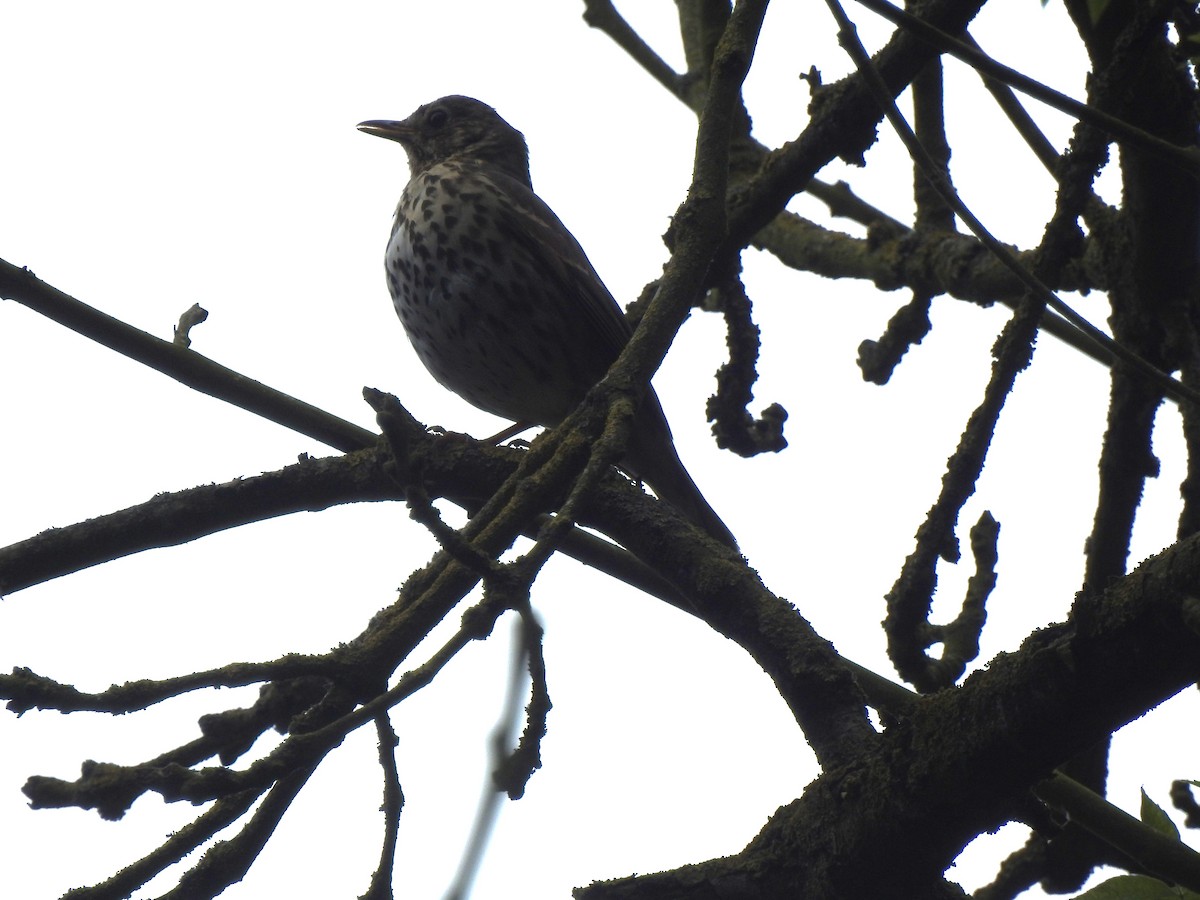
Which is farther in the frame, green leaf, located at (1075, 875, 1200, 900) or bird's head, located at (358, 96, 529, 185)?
bird's head, located at (358, 96, 529, 185)

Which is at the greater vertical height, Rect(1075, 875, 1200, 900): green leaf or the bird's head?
the bird's head

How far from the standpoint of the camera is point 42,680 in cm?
193

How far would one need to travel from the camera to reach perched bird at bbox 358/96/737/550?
584cm

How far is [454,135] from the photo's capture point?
757cm

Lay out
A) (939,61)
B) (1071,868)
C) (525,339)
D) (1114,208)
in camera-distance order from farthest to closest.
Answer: (525,339), (939,61), (1114,208), (1071,868)

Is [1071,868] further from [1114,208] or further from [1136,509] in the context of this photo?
[1114,208]

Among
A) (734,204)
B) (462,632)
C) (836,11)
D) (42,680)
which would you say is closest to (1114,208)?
(734,204)

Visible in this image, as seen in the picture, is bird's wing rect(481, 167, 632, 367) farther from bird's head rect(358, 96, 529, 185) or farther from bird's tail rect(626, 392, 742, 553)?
bird's head rect(358, 96, 529, 185)

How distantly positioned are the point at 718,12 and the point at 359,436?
250 centimetres

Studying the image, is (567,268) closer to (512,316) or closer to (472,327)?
(512,316)

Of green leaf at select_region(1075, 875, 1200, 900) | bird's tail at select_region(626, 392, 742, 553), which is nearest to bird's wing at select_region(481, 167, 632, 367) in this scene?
bird's tail at select_region(626, 392, 742, 553)

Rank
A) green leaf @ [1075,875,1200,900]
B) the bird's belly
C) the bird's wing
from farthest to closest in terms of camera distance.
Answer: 1. the bird's wing
2. the bird's belly
3. green leaf @ [1075,875,1200,900]

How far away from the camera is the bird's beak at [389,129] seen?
7.52 meters

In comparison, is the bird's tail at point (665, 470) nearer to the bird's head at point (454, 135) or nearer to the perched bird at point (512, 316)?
the perched bird at point (512, 316)
